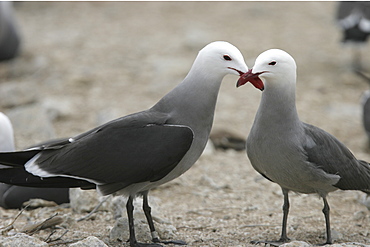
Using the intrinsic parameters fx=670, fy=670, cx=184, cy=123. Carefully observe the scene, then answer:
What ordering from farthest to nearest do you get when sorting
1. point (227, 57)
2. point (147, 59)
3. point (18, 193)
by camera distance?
point (147, 59), point (18, 193), point (227, 57)

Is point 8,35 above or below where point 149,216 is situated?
above

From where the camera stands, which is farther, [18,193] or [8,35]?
[8,35]

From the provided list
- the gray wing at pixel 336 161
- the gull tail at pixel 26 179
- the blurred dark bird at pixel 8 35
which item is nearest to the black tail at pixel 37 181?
the gull tail at pixel 26 179

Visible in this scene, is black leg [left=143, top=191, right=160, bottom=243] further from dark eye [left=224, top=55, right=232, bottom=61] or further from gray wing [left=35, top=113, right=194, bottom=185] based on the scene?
dark eye [left=224, top=55, right=232, bottom=61]

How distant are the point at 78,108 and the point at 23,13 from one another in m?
6.50

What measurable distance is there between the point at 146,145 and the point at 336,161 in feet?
4.15

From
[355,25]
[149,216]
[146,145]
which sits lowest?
[149,216]

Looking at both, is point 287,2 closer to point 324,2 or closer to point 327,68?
point 324,2

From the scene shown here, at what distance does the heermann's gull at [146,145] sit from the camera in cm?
402

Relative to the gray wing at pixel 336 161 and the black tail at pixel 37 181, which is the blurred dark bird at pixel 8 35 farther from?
the gray wing at pixel 336 161

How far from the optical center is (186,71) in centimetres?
987

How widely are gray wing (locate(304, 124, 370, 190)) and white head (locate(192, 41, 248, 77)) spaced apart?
2.17 feet

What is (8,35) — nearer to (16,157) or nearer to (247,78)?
(16,157)

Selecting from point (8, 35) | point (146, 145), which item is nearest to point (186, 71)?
point (8, 35)
